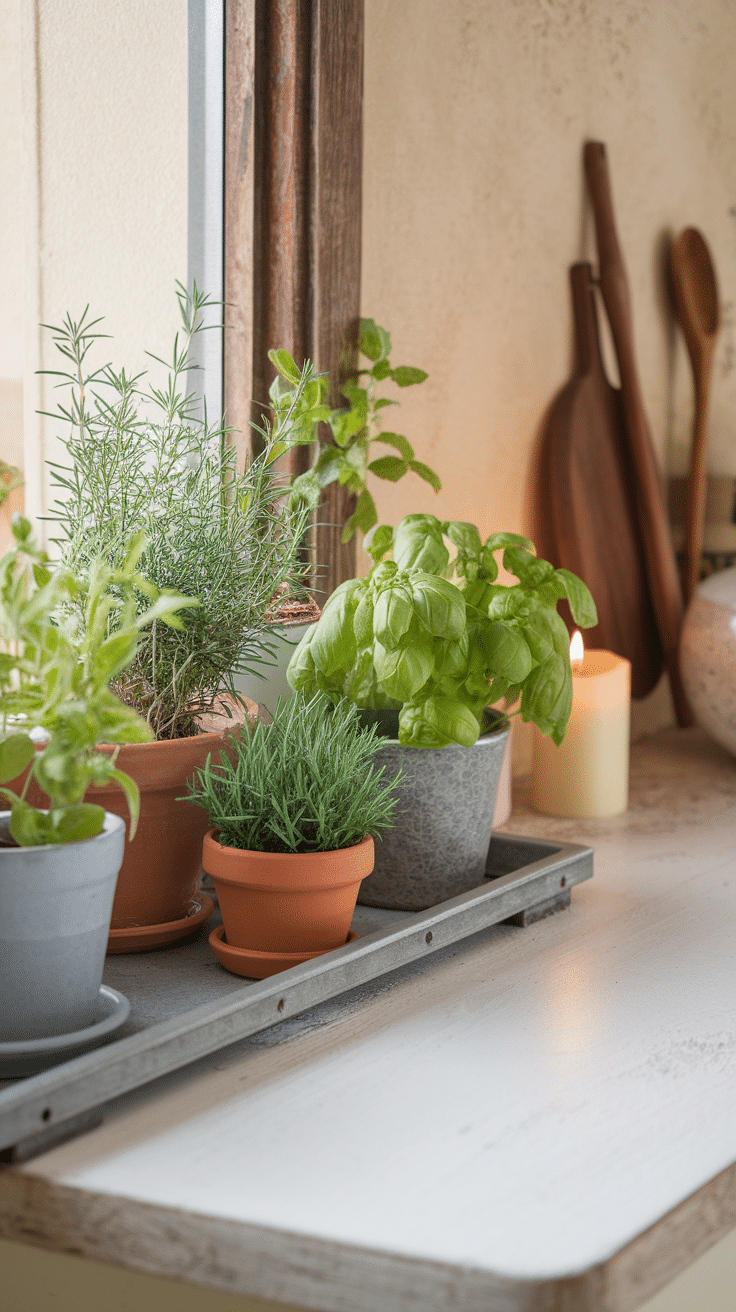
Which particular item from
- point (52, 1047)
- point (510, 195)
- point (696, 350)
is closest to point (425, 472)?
point (510, 195)

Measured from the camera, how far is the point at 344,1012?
0.68 meters

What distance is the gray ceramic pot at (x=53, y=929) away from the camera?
537 mm

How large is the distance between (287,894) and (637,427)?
92cm

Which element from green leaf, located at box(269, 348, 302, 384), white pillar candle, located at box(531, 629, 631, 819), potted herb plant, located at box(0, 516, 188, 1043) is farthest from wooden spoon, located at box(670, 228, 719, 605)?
potted herb plant, located at box(0, 516, 188, 1043)

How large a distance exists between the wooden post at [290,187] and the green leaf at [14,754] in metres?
0.43

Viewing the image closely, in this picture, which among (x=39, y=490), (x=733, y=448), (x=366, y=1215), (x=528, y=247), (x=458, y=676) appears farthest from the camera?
(x=733, y=448)

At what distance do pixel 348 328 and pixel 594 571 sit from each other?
0.48m

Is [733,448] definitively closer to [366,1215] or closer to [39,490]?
[39,490]

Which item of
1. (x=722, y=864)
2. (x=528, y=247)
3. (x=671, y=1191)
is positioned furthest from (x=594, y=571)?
(x=671, y=1191)

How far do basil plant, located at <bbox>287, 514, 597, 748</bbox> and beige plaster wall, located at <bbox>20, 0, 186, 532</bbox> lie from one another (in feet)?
0.85

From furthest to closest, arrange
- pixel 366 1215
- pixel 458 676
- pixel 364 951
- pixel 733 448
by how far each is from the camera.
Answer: pixel 733 448 < pixel 458 676 < pixel 364 951 < pixel 366 1215

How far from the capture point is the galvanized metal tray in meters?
0.51

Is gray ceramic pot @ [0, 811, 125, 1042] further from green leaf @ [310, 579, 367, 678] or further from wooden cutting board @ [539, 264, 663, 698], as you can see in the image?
wooden cutting board @ [539, 264, 663, 698]

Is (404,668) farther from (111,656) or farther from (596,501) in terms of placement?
(596,501)
